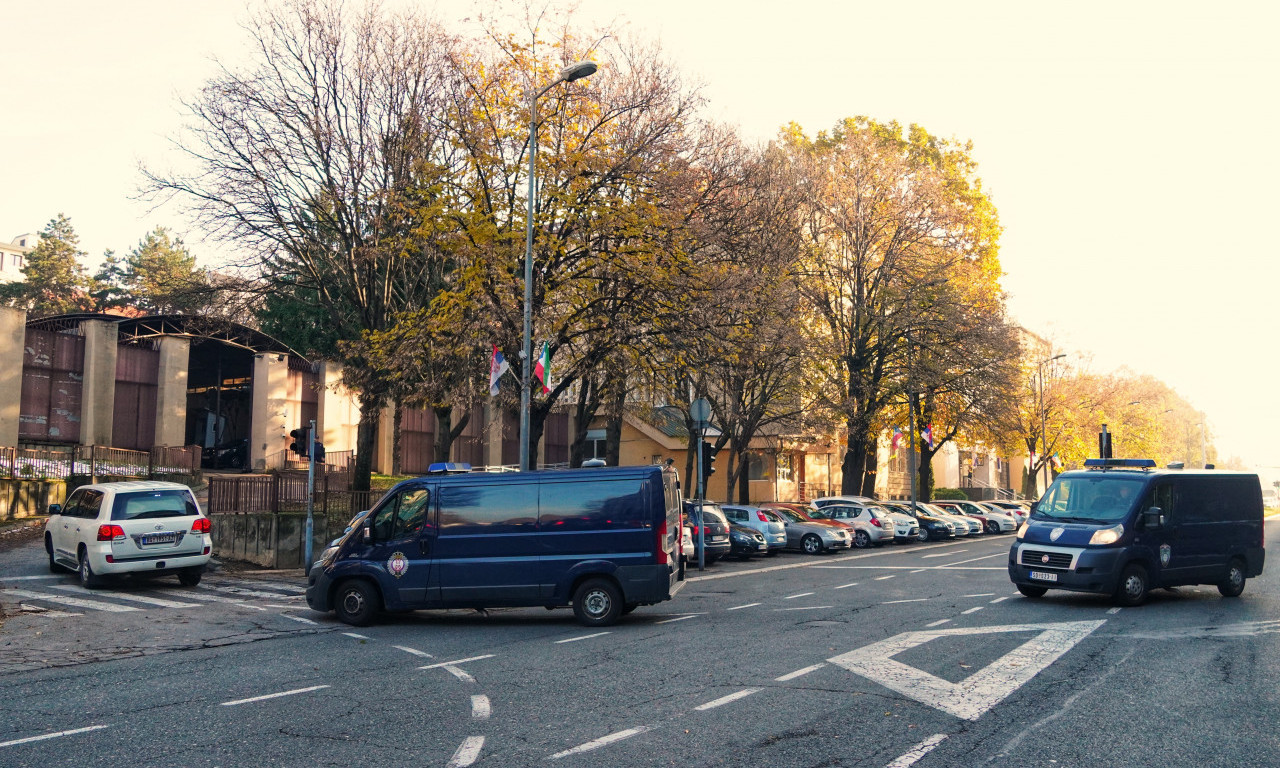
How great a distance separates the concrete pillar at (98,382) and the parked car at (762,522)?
23.9m

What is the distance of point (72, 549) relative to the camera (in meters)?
17.3

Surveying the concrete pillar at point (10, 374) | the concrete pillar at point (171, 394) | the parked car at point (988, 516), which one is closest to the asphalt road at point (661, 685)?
the concrete pillar at point (10, 374)

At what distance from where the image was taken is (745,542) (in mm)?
26578

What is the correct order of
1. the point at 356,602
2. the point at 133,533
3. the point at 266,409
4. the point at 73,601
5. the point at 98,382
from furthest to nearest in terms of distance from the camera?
the point at 266,409
the point at 98,382
the point at 133,533
the point at 73,601
the point at 356,602

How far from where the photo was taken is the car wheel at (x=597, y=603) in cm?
1294

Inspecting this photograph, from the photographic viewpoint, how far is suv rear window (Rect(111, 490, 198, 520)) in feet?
54.4

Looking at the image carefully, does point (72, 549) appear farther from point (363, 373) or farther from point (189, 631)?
point (363, 373)

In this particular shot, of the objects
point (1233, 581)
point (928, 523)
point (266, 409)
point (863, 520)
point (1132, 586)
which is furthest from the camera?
point (266, 409)

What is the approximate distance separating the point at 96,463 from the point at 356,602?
19.3 m

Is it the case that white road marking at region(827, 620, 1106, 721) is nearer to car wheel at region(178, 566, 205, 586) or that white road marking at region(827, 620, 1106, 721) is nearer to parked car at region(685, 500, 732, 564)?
parked car at region(685, 500, 732, 564)

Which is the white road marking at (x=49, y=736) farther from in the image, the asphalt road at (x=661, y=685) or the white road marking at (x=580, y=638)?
the white road marking at (x=580, y=638)

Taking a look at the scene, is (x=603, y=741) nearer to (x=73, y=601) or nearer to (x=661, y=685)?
(x=661, y=685)

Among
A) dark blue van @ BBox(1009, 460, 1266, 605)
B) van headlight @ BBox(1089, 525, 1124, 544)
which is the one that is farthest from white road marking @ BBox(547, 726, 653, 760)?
van headlight @ BBox(1089, 525, 1124, 544)

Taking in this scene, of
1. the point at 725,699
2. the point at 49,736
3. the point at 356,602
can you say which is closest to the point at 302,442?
the point at 356,602
